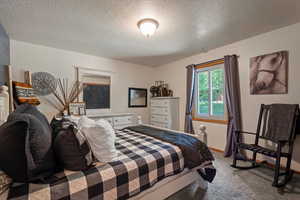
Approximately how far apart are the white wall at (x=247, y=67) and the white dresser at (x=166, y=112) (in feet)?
0.58

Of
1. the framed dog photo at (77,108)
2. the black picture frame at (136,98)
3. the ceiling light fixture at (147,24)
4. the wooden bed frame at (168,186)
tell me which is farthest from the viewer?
the black picture frame at (136,98)

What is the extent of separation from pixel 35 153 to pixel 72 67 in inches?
113

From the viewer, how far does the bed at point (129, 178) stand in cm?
88

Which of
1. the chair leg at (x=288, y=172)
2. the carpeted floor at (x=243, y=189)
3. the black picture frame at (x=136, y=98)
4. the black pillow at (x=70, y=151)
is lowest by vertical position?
the carpeted floor at (x=243, y=189)

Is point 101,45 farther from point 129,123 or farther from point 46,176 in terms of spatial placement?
point 46,176

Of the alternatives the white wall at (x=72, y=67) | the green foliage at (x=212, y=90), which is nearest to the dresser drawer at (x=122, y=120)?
the white wall at (x=72, y=67)

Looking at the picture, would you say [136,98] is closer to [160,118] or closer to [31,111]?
[160,118]

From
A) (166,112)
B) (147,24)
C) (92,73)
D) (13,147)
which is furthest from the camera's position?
(166,112)

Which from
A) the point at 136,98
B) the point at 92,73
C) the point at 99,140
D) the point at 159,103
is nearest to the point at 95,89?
the point at 92,73

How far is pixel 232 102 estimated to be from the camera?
2.78m

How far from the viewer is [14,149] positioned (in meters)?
0.80

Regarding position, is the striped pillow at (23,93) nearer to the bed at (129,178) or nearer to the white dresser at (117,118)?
the white dresser at (117,118)

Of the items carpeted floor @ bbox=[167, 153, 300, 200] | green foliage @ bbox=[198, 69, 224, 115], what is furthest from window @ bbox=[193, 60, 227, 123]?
carpeted floor @ bbox=[167, 153, 300, 200]

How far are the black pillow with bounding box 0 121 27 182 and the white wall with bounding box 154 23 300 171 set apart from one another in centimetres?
331
